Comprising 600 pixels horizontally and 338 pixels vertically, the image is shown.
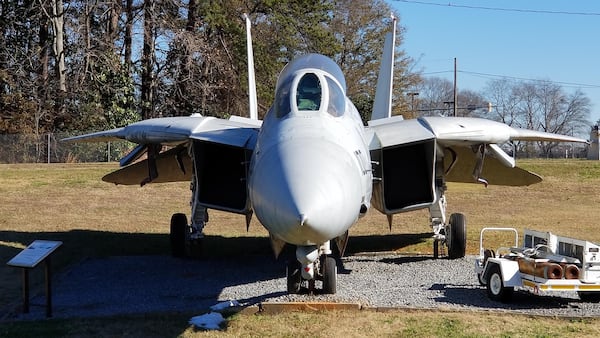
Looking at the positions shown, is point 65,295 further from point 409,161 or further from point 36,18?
point 36,18

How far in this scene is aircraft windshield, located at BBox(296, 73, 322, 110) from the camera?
276 inches

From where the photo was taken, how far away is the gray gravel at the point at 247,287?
7.61 m

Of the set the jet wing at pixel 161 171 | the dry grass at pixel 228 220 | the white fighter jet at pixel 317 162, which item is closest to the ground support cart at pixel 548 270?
the dry grass at pixel 228 220

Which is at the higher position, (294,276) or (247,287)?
(294,276)

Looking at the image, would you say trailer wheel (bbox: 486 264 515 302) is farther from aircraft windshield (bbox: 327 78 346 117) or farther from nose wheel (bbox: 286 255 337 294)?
aircraft windshield (bbox: 327 78 346 117)

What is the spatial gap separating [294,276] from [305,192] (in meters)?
2.24

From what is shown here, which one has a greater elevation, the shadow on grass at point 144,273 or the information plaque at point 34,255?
the information plaque at point 34,255

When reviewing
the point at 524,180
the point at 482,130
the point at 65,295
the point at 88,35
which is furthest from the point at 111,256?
the point at 88,35

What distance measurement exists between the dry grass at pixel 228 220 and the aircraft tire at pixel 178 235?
119cm

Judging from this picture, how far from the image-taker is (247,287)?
348 inches

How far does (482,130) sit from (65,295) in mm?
5885

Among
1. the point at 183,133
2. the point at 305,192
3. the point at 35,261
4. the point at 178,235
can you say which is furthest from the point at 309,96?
the point at 178,235

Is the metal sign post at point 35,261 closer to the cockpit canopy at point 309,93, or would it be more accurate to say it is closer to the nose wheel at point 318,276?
the nose wheel at point 318,276

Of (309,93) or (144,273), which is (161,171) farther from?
(309,93)
